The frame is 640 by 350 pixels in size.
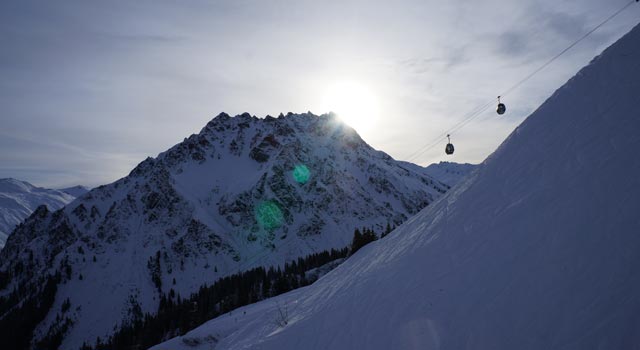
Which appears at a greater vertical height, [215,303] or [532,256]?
[532,256]

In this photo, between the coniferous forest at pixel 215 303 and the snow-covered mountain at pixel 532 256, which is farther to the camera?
the coniferous forest at pixel 215 303

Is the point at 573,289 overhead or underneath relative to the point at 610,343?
overhead

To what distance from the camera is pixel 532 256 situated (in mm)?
6766

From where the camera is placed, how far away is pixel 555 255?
20.9ft

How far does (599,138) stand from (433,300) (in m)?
5.87

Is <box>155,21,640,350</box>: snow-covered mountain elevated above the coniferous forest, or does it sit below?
above

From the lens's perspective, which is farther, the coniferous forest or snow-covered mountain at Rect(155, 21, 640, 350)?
the coniferous forest

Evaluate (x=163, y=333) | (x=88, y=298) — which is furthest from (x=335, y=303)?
(x=88, y=298)

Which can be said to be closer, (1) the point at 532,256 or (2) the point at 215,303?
(1) the point at 532,256

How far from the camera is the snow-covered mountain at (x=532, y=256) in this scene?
5.33m

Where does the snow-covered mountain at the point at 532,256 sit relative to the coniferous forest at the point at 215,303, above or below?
above

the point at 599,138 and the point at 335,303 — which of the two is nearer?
the point at 599,138

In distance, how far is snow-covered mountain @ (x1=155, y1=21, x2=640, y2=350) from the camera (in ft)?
17.5

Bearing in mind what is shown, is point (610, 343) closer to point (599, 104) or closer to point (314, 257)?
point (599, 104)
